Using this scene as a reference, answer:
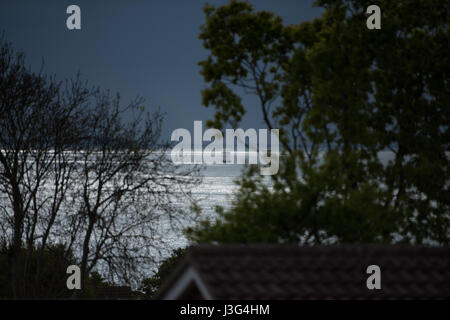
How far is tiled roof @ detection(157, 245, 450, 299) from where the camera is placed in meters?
6.51

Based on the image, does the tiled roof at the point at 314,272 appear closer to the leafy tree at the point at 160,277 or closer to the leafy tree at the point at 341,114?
the leafy tree at the point at 341,114

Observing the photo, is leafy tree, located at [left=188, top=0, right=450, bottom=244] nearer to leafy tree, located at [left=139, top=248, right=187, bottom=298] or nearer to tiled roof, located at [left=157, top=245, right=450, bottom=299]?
tiled roof, located at [left=157, top=245, right=450, bottom=299]

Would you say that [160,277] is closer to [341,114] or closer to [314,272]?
[341,114]

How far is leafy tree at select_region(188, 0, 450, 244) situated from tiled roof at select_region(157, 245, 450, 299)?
6008mm

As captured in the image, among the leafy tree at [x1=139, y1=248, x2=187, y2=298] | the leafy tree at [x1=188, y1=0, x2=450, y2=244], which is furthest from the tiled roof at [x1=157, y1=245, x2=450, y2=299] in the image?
the leafy tree at [x1=139, y1=248, x2=187, y2=298]

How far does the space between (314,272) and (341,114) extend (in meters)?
10.3

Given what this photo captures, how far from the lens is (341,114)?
1647 centimetres

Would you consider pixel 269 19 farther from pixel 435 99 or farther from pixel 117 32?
pixel 117 32

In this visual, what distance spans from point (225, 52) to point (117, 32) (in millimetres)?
155061

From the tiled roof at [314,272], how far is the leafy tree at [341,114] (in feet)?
19.7

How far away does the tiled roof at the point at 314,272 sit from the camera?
6508 millimetres

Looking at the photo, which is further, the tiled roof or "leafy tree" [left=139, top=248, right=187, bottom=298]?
"leafy tree" [left=139, top=248, right=187, bottom=298]

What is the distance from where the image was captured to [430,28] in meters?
18.3

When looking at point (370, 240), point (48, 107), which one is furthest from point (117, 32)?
point (370, 240)
